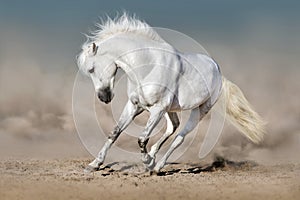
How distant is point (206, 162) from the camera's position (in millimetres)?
12234

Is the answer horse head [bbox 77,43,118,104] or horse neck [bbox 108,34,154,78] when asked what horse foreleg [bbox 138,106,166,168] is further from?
horse head [bbox 77,43,118,104]

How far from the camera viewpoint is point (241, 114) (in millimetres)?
11578

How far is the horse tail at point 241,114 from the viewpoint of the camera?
1154 cm

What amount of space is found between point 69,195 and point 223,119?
4.12 meters

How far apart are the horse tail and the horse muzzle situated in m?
2.20

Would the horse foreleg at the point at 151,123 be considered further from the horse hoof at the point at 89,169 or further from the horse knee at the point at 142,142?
the horse hoof at the point at 89,169

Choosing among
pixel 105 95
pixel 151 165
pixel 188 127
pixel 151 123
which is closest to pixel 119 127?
pixel 105 95

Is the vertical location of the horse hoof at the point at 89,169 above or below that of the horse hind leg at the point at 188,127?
below

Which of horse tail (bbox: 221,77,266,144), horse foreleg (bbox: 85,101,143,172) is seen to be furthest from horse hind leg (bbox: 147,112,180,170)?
horse tail (bbox: 221,77,266,144)

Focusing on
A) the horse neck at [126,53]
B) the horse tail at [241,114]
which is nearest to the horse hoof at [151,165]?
the horse neck at [126,53]

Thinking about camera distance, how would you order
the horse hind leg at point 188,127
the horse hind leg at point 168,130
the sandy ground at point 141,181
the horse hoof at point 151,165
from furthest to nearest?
the horse hind leg at point 168,130, the horse hind leg at point 188,127, the horse hoof at point 151,165, the sandy ground at point 141,181

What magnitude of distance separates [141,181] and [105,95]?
165 cm

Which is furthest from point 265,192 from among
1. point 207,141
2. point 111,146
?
point 111,146

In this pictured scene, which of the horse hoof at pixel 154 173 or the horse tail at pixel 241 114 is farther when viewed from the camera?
the horse tail at pixel 241 114
